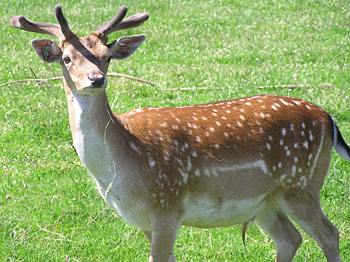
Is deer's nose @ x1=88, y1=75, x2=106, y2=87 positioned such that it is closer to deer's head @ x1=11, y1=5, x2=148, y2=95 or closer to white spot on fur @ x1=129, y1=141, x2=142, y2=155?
deer's head @ x1=11, y1=5, x2=148, y2=95

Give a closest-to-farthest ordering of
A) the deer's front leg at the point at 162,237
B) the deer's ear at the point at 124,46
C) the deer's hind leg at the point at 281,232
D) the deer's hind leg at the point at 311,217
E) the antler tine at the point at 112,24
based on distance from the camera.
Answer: the deer's front leg at the point at 162,237
the antler tine at the point at 112,24
the deer's ear at the point at 124,46
the deer's hind leg at the point at 311,217
the deer's hind leg at the point at 281,232

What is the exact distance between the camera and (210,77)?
360 inches

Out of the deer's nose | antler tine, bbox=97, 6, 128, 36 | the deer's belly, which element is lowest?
the deer's belly

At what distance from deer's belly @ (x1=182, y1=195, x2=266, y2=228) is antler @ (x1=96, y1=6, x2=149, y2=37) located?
4.31 ft

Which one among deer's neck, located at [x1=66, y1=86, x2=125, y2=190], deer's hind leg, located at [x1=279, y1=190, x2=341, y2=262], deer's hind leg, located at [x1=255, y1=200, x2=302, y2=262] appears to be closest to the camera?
deer's neck, located at [x1=66, y1=86, x2=125, y2=190]

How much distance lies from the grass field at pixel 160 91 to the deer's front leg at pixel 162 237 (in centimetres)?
79

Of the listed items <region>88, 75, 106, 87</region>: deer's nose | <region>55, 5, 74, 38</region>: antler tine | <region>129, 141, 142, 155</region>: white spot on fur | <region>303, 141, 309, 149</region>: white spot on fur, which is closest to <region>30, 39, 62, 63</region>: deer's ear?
<region>55, 5, 74, 38</region>: antler tine

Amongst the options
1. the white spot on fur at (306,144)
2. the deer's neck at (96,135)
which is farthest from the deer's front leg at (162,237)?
the white spot on fur at (306,144)

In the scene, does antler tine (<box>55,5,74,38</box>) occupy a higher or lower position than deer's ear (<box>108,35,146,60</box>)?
higher

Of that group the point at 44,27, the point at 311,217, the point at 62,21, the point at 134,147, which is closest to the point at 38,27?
the point at 44,27

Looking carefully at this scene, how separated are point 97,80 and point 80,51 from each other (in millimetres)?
385

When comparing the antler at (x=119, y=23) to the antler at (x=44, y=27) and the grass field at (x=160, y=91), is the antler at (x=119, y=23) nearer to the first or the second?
Answer: the antler at (x=44, y=27)

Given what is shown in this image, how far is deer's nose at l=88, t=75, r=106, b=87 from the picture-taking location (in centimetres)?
420

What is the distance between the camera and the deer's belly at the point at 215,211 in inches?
189
